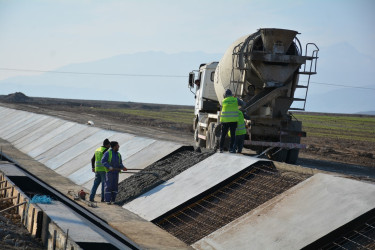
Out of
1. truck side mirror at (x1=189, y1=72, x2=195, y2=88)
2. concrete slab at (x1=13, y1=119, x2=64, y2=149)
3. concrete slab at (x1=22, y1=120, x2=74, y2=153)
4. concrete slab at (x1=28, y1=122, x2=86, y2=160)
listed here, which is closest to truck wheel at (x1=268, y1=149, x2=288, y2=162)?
truck side mirror at (x1=189, y1=72, x2=195, y2=88)

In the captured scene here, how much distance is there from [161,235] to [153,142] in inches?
Answer: 318

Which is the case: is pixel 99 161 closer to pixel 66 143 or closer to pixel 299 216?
pixel 299 216

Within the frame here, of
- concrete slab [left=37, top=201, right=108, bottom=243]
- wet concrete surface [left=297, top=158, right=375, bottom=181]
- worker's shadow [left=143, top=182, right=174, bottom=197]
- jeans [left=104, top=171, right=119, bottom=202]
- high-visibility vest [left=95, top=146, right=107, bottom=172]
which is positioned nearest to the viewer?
concrete slab [left=37, top=201, right=108, bottom=243]

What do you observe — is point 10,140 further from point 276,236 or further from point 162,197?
point 276,236

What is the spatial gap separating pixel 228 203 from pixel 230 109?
430 centimetres

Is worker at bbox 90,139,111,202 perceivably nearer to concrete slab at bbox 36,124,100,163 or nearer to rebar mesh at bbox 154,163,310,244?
rebar mesh at bbox 154,163,310,244

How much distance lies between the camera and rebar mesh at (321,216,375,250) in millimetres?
8391

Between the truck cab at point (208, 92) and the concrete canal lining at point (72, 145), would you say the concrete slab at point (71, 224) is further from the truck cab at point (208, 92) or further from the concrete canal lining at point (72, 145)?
the truck cab at point (208, 92)

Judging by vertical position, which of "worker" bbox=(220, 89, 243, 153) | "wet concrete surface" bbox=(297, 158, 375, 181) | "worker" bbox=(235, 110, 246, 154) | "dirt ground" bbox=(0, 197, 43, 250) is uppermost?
"worker" bbox=(220, 89, 243, 153)

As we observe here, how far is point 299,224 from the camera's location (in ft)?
30.5

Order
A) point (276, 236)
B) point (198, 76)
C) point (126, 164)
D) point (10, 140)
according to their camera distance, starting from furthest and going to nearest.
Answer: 1. point (10, 140)
2. point (198, 76)
3. point (126, 164)
4. point (276, 236)

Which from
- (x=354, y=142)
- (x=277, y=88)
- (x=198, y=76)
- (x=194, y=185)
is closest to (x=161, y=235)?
(x=194, y=185)

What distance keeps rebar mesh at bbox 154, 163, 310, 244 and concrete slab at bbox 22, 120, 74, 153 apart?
1685 centimetres

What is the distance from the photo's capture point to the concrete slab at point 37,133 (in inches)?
1176
